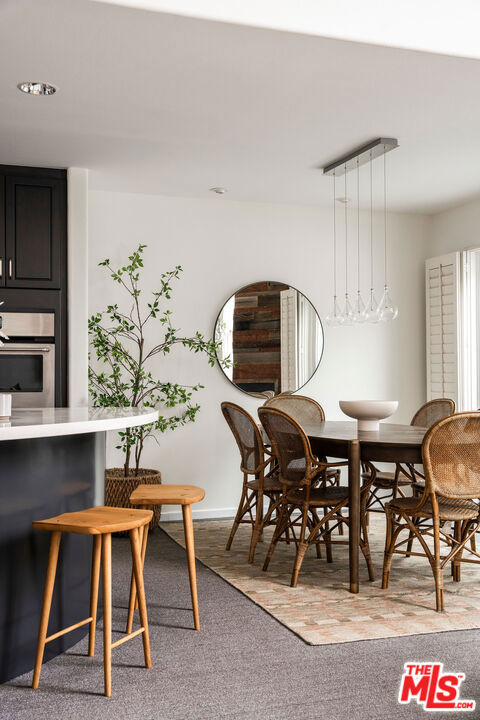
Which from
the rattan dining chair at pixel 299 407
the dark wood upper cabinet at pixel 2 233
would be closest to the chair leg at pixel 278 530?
the rattan dining chair at pixel 299 407

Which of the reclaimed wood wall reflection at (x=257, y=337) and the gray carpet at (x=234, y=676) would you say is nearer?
the gray carpet at (x=234, y=676)

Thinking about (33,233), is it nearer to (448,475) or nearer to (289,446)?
(289,446)

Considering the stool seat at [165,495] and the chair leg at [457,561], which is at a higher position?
the stool seat at [165,495]

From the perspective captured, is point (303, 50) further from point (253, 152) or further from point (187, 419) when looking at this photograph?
point (187, 419)

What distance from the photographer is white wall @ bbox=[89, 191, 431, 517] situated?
559 centimetres

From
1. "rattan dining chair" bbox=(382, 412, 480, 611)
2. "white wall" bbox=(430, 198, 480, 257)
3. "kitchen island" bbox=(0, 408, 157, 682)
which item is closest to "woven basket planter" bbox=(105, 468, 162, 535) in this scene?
"kitchen island" bbox=(0, 408, 157, 682)

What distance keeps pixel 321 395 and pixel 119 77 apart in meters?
3.43

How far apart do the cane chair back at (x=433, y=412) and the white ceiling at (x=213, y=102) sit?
1.61 metres

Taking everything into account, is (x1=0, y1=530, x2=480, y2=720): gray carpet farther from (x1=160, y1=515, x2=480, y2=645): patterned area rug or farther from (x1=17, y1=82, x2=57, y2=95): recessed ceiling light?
(x1=17, y1=82, x2=57, y2=95): recessed ceiling light

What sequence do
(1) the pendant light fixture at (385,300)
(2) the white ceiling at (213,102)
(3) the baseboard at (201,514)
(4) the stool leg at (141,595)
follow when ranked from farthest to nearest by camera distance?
1. (3) the baseboard at (201,514)
2. (1) the pendant light fixture at (385,300)
3. (2) the white ceiling at (213,102)
4. (4) the stool leg at (141,595)

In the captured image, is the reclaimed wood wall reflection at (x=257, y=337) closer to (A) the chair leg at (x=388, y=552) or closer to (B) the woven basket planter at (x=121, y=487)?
(B) the woven basket planter at (x=121, y=487)

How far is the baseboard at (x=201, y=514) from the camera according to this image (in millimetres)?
5586

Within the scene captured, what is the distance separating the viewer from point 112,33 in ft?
9.64

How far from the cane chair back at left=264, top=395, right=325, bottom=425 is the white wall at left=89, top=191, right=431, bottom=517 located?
0.72m
